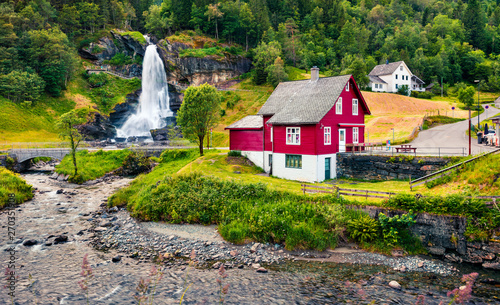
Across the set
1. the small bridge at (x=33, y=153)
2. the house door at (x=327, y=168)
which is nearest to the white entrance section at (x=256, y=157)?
the house door at (x=327, y=168)

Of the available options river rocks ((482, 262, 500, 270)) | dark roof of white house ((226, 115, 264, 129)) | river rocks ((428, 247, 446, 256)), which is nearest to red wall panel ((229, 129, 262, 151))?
dark roof of white house ((226, 115, 264, 129))

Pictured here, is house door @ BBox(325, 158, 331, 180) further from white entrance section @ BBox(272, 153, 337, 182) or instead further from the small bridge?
the small bridge

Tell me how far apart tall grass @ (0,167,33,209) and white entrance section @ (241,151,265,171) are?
2186cm

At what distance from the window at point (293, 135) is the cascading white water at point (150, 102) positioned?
4031 centimetres

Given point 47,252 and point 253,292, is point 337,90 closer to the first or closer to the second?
point 253,292

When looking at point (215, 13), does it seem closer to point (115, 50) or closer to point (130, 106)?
point (115, 50)

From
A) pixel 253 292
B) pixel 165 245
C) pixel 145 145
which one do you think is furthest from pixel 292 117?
pixel 145 145

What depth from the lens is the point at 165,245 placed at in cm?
1866

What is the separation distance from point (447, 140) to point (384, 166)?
15.1 metres

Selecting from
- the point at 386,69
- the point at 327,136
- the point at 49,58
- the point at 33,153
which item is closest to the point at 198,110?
the point at 327,136

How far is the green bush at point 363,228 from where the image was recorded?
17.6 meters

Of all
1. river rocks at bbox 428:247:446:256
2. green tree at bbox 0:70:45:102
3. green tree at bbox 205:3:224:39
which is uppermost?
green tree at bbox 205:3:224:39

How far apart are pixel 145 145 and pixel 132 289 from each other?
3516 cm

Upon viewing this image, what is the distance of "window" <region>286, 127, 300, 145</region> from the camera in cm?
2922
